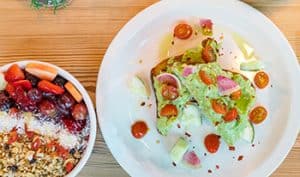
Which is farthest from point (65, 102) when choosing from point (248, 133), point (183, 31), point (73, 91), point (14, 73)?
point (248, 133)

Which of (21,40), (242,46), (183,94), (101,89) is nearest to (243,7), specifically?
(242,46)

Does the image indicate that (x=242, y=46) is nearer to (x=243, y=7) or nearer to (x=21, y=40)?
(x=243, y=7)

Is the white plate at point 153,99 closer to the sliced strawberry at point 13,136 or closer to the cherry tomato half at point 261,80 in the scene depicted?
the cherry tomato half at point 261,80

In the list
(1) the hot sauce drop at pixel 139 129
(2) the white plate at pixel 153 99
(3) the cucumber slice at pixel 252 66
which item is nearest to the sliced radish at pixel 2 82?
(2) the white plate at pixel 153 99

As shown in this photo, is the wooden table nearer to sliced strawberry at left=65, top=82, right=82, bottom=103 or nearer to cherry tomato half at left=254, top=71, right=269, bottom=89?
sliced strawberry at left=65, top=82, right=82, bottom=103

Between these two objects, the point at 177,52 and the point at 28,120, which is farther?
the point at 177,52

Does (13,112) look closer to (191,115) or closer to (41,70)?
(41,70)
